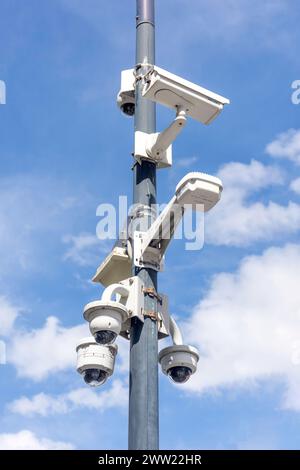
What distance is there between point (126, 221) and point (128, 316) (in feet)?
5.85

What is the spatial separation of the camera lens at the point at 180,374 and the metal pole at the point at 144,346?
1.69 feet

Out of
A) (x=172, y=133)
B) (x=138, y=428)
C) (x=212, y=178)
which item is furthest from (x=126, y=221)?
(x=138, y=428)

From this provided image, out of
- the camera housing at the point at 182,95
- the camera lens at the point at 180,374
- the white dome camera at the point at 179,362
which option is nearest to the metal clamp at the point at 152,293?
the white dome camera at the point at 179,362

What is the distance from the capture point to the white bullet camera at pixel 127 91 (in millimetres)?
Result: 13891

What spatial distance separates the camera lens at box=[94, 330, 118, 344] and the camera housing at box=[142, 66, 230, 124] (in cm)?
320

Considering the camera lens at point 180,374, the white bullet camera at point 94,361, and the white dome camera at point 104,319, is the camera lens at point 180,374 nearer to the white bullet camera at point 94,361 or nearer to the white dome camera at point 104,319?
the white bullet camera at point 94,361

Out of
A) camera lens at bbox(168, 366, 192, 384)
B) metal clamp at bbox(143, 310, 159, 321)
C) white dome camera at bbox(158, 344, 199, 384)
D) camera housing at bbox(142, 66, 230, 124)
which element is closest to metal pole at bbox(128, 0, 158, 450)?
metal clamp at bbox(143, 310, 159, 321)

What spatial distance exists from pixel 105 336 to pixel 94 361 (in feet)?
1.72

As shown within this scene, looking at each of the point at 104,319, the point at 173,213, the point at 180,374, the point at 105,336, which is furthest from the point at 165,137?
the point at 180,374

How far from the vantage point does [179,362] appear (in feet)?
38.3

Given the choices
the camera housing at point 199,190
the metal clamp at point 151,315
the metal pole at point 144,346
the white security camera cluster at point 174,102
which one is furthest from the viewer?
the white security camera cluster at point 174,102

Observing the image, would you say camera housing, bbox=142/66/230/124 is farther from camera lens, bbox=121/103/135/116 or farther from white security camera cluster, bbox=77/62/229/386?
camera lens, bbox=121/103/135/116

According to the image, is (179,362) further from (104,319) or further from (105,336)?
(104,319)
